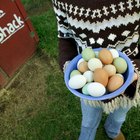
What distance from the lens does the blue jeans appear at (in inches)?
61.7

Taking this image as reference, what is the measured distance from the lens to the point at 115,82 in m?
1.13

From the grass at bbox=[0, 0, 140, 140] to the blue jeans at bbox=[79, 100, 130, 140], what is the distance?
37 cm

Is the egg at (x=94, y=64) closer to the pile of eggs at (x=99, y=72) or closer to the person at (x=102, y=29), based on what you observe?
the pile of eggs at (x=99, y=72)

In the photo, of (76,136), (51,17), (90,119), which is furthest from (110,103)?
(51,17)

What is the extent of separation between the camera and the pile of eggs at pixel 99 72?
114cm

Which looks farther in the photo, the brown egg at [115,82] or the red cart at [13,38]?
the red cart at [13,38]

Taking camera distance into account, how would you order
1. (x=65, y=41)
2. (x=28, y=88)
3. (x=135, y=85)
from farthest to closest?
1. (x=28, y=88)
2. (x=65, y=41)
3. (x=135, y=85)

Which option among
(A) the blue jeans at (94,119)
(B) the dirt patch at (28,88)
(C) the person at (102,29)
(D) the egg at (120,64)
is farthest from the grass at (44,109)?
(D) the egg at (120,64)

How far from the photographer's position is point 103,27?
48.4 inches

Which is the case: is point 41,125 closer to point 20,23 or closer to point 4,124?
point 4,124

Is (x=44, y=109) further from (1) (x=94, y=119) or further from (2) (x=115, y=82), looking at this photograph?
(2) (x=115, y=82)

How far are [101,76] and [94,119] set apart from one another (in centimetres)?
55

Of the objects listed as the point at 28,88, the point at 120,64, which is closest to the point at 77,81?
the point at 120,64

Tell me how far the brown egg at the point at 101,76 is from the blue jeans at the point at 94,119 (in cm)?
36
